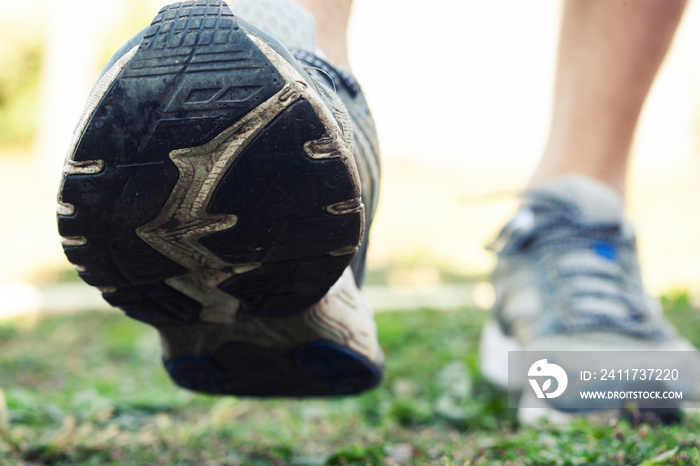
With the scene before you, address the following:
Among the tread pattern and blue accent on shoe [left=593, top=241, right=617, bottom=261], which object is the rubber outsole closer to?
the tread pattern

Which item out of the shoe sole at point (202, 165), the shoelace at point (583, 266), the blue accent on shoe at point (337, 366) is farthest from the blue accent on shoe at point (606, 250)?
the shoe sole at point (202, 165)

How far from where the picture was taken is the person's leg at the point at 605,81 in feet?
5.30

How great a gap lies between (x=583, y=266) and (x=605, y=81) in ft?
1.66

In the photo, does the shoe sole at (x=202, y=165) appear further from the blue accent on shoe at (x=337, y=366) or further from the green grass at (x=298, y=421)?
the green grass at (x=298, y=421)

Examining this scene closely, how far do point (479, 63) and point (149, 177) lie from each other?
288 inches

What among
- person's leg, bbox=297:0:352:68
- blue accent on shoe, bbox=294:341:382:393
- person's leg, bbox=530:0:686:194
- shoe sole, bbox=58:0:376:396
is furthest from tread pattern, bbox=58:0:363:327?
person's leg, bbox=530:0:686:194

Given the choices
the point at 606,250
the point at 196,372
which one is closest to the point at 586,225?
the point at 606,250

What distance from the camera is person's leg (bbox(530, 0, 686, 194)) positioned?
1.62 metres

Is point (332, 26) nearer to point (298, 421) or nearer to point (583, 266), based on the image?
point (583, 266)

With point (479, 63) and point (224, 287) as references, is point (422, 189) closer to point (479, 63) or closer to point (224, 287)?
point (479, 63)

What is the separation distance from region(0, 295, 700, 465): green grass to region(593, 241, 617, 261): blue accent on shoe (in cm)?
40

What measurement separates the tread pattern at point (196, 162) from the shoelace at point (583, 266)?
0.81m

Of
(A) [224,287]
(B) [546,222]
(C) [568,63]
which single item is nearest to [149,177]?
(A) [224,287]

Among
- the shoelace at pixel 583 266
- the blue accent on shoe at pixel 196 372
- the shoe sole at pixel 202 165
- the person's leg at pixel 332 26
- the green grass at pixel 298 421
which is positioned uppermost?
the person's leg at pixel 332 26
